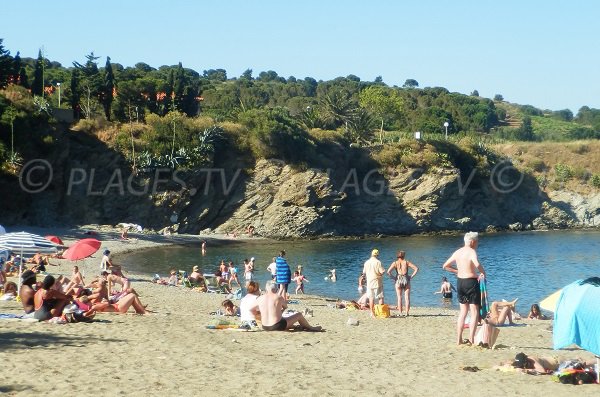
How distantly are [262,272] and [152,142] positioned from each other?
2060 cm

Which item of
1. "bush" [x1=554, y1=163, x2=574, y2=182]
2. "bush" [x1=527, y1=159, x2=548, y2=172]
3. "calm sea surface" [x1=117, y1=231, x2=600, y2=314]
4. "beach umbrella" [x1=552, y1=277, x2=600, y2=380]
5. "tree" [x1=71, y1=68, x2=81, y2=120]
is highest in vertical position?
"tree" [x1=71, y1=68, x2=81, y2=120]

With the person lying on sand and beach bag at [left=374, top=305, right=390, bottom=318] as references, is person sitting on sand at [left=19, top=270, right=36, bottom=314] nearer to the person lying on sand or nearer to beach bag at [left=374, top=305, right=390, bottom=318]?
beach bag at [left=374, top=305, right=390, bottom=318]

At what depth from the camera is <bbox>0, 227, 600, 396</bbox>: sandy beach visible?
344 inches

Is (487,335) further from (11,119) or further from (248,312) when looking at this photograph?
(11,119)

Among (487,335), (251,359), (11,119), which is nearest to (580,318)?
(487,335)

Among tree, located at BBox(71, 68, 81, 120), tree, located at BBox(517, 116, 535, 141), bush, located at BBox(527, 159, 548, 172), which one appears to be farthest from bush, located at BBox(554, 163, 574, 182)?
tree, located at BBox(71, 68, 81, 120)

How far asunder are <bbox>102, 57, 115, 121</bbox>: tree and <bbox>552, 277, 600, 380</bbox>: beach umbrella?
158 ft

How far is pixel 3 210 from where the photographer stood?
45.4m

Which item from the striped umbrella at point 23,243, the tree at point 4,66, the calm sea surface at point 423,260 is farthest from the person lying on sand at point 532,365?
the tree at point 4,66

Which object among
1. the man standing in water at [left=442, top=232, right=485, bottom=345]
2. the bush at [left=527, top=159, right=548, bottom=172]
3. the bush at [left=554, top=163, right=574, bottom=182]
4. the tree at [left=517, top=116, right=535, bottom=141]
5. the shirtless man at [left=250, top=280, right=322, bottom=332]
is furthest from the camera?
the tree at [left=517, top=116, right=535, bottom=141]

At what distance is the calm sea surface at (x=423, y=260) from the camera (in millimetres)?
30219

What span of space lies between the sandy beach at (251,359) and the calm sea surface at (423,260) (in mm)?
11555

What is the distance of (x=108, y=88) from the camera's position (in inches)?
2144

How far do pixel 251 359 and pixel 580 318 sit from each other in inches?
163
